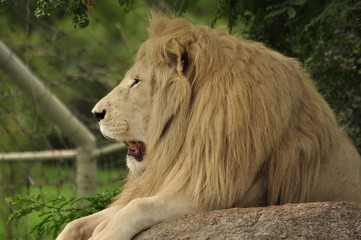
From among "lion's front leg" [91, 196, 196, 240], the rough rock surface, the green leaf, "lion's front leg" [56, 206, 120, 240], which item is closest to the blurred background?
the green leaf

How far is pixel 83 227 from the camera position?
3979mm

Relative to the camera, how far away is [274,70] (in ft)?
12.7

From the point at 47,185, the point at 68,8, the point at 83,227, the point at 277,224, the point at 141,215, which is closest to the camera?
the point at 277,224

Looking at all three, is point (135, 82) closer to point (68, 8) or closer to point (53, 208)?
point (68, 8)

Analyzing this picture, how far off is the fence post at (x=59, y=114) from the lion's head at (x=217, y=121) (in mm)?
1407

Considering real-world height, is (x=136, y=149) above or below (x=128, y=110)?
below

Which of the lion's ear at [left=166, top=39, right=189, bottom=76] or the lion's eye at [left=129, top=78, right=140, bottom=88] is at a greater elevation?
the lion's ear at [left=166, top=39, right=189, bottom=76]

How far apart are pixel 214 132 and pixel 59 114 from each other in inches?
75.0

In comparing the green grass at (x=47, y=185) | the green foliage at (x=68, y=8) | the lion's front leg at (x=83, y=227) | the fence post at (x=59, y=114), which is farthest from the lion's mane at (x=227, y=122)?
Result: the green grass at (x=47, y=185)

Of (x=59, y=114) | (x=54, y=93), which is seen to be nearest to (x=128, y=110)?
(x=59, y=114)

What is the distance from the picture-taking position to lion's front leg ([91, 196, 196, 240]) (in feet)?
11.5

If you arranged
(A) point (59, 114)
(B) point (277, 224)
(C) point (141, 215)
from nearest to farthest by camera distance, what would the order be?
(B) point (277, 224) → (C) point (141, 215) → (A) point (59, 114)

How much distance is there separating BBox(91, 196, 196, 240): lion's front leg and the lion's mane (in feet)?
0.22

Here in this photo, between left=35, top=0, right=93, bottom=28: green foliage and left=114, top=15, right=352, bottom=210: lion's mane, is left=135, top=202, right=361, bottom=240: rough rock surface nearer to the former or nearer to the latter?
left=114, top=15, right=352, bottom=210: lion's mane
